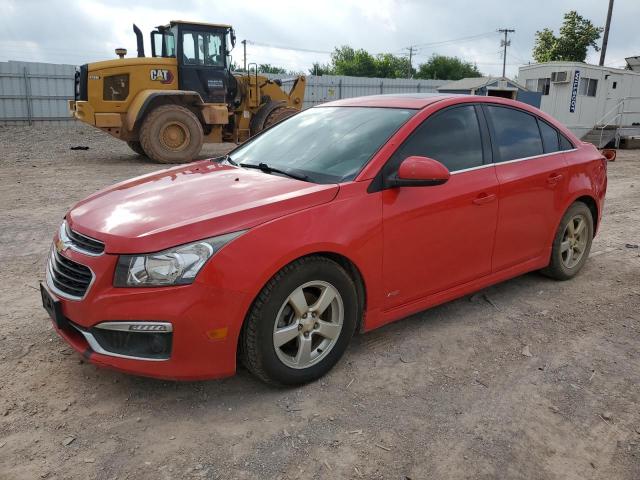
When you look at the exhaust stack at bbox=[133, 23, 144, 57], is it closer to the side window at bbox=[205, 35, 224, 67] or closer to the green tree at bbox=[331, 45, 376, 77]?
the side window at bbox=[205, 35, 224, 67]

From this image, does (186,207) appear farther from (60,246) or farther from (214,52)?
(214,52)

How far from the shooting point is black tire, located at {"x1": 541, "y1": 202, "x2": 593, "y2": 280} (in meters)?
4.52

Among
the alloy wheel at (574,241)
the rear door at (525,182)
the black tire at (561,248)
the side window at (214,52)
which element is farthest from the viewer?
the side window at (214,52)

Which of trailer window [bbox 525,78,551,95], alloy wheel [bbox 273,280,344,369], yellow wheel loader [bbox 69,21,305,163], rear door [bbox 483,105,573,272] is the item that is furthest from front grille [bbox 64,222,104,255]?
trailer window [bbox 525,78,551,95]

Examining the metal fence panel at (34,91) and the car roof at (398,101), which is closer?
the car roof at (398,101)

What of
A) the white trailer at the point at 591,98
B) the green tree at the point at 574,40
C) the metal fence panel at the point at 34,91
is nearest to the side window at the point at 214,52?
the metal fence panel at the point at 34,91

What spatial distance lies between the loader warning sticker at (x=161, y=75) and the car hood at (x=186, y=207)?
967 cm

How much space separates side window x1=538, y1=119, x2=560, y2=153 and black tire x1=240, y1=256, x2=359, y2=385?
2298 mm

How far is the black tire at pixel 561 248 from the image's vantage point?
14.8 ft

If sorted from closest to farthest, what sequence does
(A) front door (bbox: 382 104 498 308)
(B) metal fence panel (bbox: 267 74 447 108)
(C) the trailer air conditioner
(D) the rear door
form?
(A) front door (bbox: 382 104 498 308), (D) the rear door, (C) the trailer air conditioner, (B) metal fence panel (bbox: 267 74 447 108)

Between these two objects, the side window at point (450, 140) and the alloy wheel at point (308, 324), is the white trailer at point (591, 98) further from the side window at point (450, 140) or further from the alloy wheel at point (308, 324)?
the alloy wheel at point (308, 324)

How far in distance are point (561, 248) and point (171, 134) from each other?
32.3ft

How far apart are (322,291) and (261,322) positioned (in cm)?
42

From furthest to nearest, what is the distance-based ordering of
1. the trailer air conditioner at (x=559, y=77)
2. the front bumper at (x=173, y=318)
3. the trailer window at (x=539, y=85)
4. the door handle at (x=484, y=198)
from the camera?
the trailer window at (x=539, y=85) < the trailer air conditioner at (x=559, y=77) < the door handle at (x=484, y=198) < the front bumper at (x=173, y=318)
